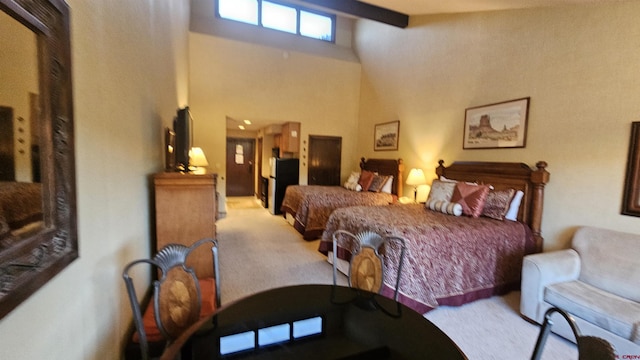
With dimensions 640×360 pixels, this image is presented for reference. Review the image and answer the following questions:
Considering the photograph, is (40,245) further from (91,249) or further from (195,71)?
(195,71)

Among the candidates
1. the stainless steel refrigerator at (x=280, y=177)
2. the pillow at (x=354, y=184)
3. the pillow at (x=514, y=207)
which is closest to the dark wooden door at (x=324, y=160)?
the stainless steel refrigerator at (x=280, y=177)

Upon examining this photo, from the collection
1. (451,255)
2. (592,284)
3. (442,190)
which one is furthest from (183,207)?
(592,284)

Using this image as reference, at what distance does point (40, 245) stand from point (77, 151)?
0.41m

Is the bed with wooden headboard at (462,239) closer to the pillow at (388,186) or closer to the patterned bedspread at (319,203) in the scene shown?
the patterned bedspread at (319,203)

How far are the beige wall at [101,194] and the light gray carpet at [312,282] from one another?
1369mm

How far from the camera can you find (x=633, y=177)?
7.95ft

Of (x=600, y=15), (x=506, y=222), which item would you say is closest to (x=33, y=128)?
(x=506, y=222)

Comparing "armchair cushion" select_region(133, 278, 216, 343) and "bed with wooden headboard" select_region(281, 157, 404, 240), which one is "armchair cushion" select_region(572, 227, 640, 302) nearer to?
"bed with wooden headboard" select_region(281, 157, 404, 240)

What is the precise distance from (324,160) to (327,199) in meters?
2.35

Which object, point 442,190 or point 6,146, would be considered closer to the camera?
point 6,146

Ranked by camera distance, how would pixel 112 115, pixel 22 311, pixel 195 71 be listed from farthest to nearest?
pixel 195 71, pixel 112 115, pixel 22 311

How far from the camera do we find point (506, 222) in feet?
9.92

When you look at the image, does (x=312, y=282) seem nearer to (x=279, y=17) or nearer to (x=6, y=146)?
(x=6, y=146)

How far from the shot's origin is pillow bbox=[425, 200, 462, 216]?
10.8ft
